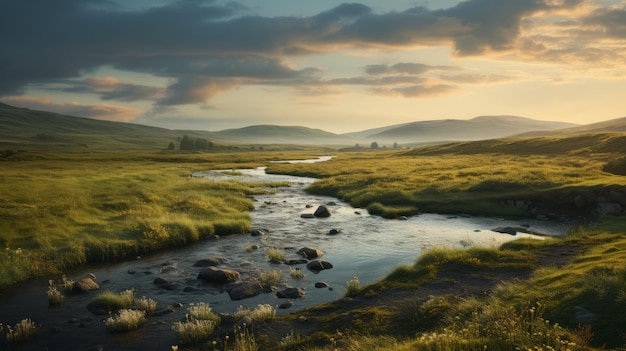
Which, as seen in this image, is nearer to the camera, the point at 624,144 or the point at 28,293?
the point at 28,293

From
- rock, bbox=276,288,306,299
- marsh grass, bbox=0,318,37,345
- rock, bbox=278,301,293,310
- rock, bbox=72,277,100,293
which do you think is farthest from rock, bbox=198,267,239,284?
marsh grass, bbox=0,318,37,345

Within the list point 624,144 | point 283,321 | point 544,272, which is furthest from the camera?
point 624,144

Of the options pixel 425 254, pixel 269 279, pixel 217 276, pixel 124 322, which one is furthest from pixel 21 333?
pixel 425 254

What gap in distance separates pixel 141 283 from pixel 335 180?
48545mm

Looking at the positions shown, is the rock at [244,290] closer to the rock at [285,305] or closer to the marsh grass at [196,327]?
the rock at [285,305]

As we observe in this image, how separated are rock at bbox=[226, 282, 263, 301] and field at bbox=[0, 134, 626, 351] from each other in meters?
3.64

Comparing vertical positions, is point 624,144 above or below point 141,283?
above

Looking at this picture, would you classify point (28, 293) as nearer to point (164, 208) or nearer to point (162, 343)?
point (162, 343)

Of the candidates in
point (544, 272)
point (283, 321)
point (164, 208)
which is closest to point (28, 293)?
point (283, 321)

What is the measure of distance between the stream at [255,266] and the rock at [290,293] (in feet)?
1.09

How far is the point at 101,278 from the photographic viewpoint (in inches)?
886

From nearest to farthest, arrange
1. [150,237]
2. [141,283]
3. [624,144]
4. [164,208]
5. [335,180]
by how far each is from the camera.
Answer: [141,283] → [150,237] → [164,208] → [335,180] → [624,144]

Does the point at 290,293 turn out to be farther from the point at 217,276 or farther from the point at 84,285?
the point at 84,285

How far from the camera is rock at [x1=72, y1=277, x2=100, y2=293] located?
20.1 metres
